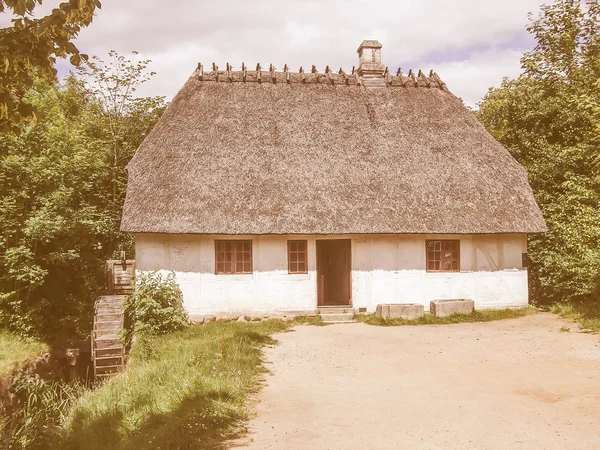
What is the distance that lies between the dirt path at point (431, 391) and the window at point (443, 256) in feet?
10.8

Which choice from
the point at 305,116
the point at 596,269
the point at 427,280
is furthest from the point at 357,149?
the point at 596,269

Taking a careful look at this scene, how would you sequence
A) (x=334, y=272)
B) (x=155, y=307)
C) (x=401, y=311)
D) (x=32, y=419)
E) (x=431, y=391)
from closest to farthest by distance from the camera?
(x=431, y=391)
(x=32, y=419)
(x=155, y=307)
(x=401, y=311)
(x=334, y=272)

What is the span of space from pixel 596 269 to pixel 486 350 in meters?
4.50

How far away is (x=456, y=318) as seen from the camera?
14.6 meters

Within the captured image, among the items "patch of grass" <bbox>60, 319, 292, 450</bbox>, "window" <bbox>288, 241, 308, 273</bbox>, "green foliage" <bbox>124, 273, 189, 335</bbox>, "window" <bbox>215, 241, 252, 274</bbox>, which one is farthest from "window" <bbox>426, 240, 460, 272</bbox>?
"green foliage" <bbox>124, 273, 189, 335</bbox>

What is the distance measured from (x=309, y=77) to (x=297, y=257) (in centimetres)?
714

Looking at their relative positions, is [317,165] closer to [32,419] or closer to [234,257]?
[234,257]

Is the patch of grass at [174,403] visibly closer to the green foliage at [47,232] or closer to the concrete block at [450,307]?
the green foliage at [47,232]

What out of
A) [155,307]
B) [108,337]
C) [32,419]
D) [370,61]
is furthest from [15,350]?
[370,61]

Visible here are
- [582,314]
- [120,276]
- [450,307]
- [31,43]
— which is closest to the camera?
[31,43]

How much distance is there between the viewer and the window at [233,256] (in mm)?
15078

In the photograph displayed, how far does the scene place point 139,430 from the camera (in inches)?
258

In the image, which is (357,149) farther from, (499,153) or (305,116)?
(499,153)

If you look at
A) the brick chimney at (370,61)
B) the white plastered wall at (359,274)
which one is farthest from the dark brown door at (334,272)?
the brick chimney at (370,61)
